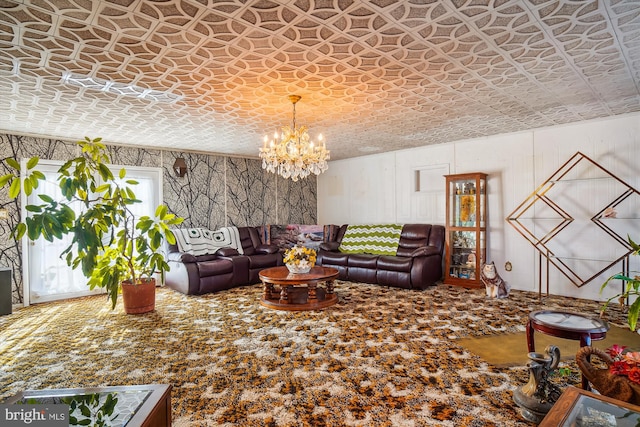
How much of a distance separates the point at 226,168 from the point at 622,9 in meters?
5.86

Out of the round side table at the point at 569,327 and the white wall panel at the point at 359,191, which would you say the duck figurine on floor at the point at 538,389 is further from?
the white wall panel at the point at 359,191

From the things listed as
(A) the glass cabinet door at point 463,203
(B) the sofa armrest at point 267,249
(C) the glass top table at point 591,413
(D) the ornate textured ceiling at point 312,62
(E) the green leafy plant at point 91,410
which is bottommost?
(E) the green leafy plant at point 91,410

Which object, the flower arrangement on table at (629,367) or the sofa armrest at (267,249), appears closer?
the flower arrangement on table at (629,367)

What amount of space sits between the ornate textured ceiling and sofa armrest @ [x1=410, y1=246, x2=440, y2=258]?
6.40 feet

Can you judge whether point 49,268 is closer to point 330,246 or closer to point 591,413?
point 330,246

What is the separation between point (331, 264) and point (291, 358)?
133 inches

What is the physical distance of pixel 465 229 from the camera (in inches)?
211

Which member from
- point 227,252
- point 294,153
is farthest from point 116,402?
point 227,252

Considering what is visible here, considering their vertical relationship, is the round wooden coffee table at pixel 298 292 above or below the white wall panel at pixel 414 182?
below

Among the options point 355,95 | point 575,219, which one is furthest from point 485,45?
point 575,219

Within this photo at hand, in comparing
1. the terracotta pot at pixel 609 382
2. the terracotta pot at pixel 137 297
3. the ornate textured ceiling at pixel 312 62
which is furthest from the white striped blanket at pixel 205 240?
the terracotta pot at pixel 609 382

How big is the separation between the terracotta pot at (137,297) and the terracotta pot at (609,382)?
14.0ft

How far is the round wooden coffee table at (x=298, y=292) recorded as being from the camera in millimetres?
4069

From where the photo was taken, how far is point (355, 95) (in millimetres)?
3287
